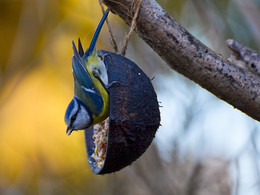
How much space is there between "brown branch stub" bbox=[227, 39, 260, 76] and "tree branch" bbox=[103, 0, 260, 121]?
0.24m

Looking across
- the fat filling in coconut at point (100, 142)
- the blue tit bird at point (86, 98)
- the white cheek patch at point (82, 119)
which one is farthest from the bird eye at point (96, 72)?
the fat filling in coconut at point (100, 142)

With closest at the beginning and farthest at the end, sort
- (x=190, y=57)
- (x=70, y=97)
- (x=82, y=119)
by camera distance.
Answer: (x=82, y=119)
(x=190, y=57)
(x=70, y=97)

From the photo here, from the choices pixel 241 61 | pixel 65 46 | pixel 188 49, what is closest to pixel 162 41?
pixel 188 49

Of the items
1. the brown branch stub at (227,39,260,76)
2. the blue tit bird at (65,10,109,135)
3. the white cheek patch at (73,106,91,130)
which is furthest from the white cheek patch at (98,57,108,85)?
the brown branch stub at (227,39,260,76)

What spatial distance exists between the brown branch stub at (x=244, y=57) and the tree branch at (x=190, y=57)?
0.78 feet

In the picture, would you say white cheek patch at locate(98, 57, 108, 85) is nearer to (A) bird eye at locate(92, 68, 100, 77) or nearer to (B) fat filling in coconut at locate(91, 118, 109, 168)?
(A) bird eye at locate(92, 68, 100, 77)

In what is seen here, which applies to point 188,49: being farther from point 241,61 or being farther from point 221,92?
point 241,61

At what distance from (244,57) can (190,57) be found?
479mm

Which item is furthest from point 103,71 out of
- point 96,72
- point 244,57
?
point 244,57

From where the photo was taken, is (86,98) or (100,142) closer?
(86,98)

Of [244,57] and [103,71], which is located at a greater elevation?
[244,57]

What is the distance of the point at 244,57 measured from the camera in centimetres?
218

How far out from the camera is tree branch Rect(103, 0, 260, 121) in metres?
1.84

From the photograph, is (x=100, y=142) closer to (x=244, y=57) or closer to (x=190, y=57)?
(x=190, y=57)
